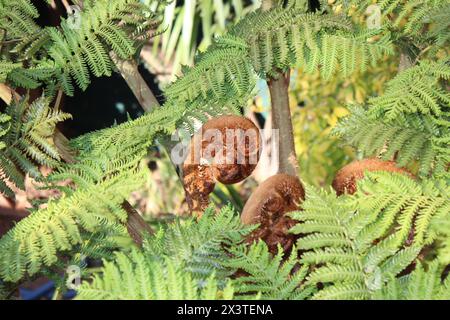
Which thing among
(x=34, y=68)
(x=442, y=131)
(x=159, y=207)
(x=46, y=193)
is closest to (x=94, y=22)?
(x=34, y=68)

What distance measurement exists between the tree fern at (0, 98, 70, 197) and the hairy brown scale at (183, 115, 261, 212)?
0.15 meters

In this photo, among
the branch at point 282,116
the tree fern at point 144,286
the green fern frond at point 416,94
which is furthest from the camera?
the branch at point 282,116

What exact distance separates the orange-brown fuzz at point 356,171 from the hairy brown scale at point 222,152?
95 millimetres

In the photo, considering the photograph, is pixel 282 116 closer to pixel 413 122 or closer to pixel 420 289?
pixel 413 122

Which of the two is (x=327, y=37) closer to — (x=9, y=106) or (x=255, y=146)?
(x=255, y=146)

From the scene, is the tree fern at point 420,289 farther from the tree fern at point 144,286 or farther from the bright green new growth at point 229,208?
the tree fern at point 144,286

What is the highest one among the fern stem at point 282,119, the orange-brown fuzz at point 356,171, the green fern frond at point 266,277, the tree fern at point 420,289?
the fern stem at point 282,119

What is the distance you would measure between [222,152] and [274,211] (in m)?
0.09

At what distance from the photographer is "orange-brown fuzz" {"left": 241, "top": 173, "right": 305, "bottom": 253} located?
2.46 ft

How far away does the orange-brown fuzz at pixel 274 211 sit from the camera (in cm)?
75

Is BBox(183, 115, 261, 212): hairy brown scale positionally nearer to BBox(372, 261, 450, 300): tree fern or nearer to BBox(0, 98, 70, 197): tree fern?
BBox(0, 98, 70, 197): tree fern

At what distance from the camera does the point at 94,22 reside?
2.80 ft

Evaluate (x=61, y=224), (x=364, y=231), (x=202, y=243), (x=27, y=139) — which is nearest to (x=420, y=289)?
(x=364, y=231)

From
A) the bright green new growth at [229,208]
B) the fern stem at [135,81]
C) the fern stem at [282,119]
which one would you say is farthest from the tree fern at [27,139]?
the fern stem at [282,119]
